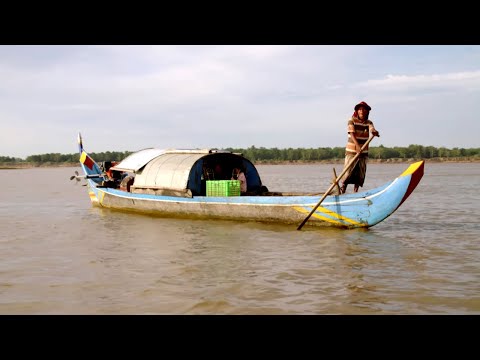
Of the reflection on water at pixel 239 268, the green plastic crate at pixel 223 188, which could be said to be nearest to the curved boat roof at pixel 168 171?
the green plastic crate at pixel 223 188

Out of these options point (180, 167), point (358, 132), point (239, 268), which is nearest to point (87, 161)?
point (180, 167)

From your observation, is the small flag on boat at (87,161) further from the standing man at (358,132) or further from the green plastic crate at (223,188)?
the standing man at (358,132)

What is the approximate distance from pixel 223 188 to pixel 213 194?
50 centimetres

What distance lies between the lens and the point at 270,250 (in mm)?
10062

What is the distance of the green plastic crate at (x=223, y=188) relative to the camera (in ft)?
47.7

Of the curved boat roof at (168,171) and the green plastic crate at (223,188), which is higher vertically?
the curved boat roof at (168,171)

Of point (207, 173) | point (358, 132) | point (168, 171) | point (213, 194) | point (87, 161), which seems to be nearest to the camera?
point (358, 132)

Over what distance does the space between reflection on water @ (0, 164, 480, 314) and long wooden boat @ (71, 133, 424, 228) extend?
16.3 inches

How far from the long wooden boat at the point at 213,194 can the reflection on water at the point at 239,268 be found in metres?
0.41

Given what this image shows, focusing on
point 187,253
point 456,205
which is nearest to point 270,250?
point 187,253

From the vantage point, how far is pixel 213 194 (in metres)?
15.0

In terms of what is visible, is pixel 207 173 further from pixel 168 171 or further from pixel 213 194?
pixel 213 194
